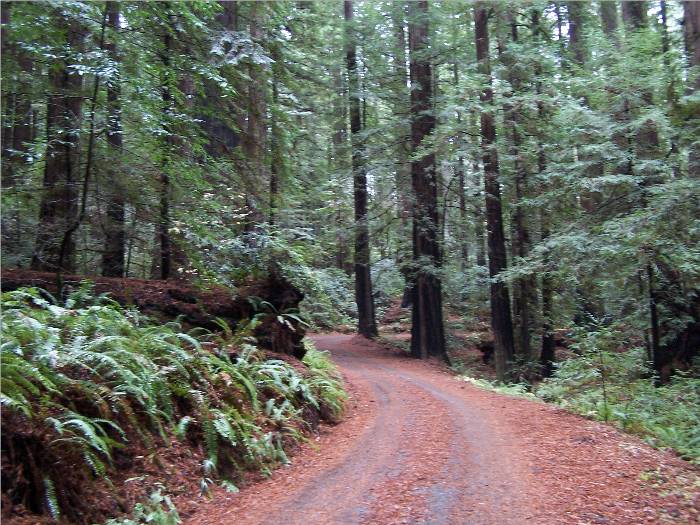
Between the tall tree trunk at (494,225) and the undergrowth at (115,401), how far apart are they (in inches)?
373

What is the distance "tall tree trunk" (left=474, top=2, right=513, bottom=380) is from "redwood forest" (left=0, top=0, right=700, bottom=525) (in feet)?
0.29

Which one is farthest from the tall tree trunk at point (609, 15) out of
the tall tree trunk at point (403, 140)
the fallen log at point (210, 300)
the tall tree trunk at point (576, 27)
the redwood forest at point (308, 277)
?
the fallen log at point (210, 300)

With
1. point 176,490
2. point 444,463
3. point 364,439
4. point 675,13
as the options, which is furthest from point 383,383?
point 675,13

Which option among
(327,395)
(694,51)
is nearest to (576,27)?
(694,51)

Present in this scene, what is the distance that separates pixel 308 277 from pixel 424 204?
8489mm

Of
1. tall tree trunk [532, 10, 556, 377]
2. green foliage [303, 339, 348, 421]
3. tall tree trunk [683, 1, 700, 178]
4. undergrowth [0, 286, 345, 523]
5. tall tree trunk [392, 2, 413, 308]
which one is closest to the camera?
undergrowth [0, 286, 345, 523]

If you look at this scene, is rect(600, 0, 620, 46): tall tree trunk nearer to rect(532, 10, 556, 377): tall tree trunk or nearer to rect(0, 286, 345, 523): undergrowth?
rect(532, 10, 556, 377): tall tree trunk

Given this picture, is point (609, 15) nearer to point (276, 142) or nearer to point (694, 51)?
point (694, 51)

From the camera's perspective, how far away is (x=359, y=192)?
20.3 meters

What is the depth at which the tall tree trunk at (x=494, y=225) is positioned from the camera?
648 inches

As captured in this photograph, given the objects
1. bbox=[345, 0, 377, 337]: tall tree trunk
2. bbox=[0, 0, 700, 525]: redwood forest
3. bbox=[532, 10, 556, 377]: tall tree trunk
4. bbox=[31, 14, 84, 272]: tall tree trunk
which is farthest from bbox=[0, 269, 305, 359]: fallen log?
bbox=[345, 0, 377, 337]: tall tree trunk

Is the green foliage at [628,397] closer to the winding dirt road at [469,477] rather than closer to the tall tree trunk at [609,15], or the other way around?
the winding dirt road at [469,477]

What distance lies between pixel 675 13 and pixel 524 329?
32.4 ft

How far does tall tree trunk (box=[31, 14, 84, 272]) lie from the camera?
8.66 metres
